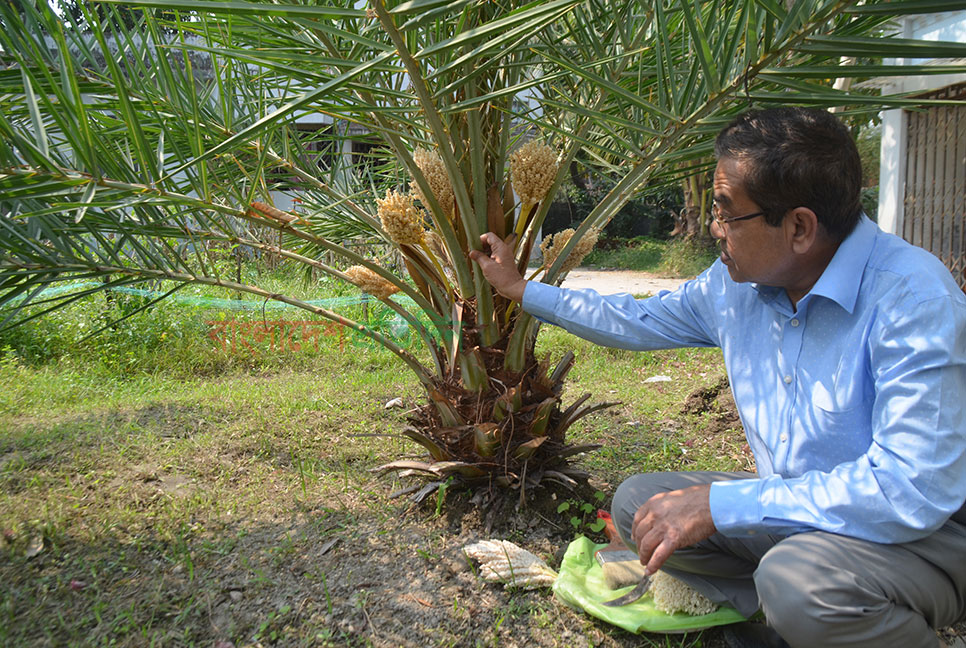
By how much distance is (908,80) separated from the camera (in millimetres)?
4715

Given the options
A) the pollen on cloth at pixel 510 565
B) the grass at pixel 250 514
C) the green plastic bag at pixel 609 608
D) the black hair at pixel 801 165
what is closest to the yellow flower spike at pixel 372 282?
the grass at pixel 250 514

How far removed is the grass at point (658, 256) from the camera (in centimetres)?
1186

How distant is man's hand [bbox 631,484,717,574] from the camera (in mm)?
1354

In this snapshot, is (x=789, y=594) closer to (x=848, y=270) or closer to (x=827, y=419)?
(x=827, y=419)

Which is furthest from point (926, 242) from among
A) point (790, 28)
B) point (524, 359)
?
point (790, 28)

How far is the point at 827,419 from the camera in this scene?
1396 millimetres

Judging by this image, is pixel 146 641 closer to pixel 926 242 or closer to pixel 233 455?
pixel 233 455

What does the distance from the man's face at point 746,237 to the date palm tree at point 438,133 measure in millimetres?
163

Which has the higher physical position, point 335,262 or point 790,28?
point 790,28

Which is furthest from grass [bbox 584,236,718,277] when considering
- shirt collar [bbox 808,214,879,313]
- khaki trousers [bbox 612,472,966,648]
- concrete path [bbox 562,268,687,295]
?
khaki trousers [bbox 612,472,966,648]

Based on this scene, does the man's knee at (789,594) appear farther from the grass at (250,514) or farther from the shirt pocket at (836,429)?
the grass at (250,514)

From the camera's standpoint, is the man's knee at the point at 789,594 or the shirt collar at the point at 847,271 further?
the shirt collar at the point at 847,271

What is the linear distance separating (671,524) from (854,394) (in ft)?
1.47

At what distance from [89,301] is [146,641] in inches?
163
